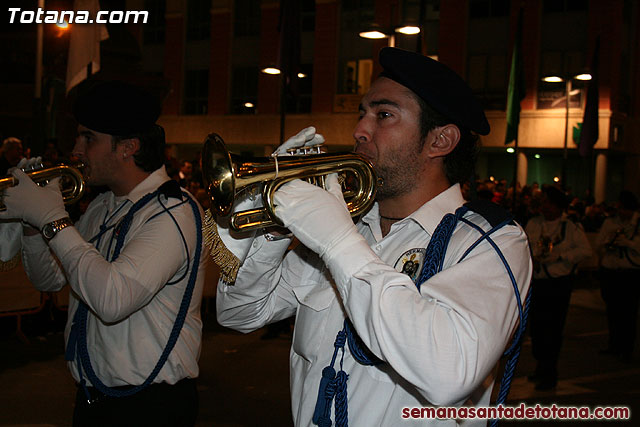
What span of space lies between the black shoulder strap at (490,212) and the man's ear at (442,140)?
23 cm

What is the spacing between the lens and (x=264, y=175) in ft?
6.51

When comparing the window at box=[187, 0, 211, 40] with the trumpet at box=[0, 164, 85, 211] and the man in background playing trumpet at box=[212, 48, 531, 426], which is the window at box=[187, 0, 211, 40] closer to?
the trumpet at box=[0, 164, 85, 211]

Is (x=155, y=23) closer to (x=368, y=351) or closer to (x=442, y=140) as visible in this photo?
(x=442, y=140)

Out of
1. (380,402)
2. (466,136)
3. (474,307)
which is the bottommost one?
(380,402)

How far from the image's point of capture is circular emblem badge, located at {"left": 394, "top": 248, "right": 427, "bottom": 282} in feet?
6.81

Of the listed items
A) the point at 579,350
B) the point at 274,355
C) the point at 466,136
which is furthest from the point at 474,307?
the point at 579,350

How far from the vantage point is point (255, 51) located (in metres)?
29.8

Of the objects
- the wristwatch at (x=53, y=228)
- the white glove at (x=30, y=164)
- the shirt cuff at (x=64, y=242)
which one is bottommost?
the shirt cuff at (x=64, y=242)

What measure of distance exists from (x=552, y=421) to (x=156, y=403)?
405 cm

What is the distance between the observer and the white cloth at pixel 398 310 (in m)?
1.67

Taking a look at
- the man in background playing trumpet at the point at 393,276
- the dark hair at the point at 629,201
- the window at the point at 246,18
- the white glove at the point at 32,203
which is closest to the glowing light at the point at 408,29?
the dark hair at the point at 629,201

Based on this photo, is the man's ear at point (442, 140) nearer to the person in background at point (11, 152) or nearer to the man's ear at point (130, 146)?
the man's ear at point (130, 146)

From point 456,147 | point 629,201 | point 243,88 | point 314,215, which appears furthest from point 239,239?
point 243,88

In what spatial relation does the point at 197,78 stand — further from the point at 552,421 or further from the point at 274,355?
the point at 552,421
